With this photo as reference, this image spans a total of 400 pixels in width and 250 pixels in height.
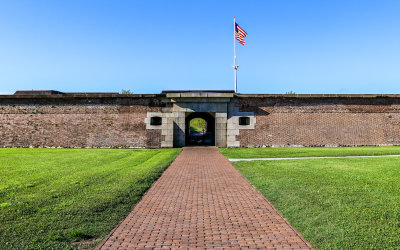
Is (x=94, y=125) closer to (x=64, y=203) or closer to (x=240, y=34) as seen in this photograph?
(x=240, y=34)

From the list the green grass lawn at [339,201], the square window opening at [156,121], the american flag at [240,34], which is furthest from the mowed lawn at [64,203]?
the american flag at [240,34]

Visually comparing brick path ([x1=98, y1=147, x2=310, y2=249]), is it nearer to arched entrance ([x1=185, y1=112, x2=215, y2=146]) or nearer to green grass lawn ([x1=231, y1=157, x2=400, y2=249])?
green grass lawn ([x1=231, y1=157, x2=400, y2=249])

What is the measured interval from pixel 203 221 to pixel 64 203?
9.38 feet

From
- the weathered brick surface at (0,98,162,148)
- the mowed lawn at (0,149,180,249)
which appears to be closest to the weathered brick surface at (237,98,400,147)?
the weathered brick surface at (0,98,162,148)

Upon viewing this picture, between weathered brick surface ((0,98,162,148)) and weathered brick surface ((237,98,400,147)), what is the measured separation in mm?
6577

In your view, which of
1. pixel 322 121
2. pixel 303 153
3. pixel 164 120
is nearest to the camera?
pixel 303 153

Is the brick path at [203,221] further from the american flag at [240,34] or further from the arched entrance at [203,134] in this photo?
the american flag at [240,34]

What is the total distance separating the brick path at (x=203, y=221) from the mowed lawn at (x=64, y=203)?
1.17 ft

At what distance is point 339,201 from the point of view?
5273mm

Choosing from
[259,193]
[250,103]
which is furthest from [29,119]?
[259,193]

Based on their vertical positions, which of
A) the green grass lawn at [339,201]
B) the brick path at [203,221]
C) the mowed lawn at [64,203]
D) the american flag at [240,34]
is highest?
the american flag at [240,34]

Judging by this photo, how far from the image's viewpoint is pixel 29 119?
1773 centimetres

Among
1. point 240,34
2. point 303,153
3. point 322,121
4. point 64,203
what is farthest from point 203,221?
point 240,34

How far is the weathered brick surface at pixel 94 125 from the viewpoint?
57.7 feet
